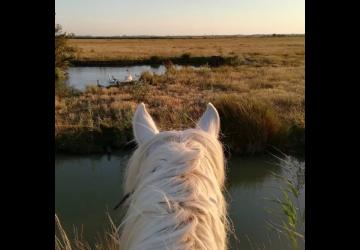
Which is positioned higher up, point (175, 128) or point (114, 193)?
point (175, 128)

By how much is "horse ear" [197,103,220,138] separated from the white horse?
0.15 meters

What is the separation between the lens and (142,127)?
1.49 metres

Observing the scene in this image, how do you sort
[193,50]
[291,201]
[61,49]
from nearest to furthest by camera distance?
[291,201]
[61,49]
[193,50]

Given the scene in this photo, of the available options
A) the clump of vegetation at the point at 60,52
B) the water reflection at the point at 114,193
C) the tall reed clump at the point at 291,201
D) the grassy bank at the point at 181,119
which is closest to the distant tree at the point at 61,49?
the clump of vegetation at the point at 60,52

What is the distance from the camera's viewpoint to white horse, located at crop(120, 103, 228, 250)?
1018mm

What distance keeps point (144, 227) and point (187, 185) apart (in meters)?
0.16

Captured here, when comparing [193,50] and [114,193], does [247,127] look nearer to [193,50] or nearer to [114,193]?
[114,193]

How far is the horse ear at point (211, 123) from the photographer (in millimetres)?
1552

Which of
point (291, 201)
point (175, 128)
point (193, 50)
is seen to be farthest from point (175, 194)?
point (193, 50)

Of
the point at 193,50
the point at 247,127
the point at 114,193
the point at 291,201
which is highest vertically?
the point at 193,50

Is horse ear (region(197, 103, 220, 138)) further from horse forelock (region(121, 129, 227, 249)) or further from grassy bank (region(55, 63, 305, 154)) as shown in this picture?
grassy bank (region(55, 63, 305, 154))

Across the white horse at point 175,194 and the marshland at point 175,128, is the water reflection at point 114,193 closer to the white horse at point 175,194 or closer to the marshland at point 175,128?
the marshland at point 175,128

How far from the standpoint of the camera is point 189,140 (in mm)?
1326

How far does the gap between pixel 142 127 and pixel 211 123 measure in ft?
0.85
